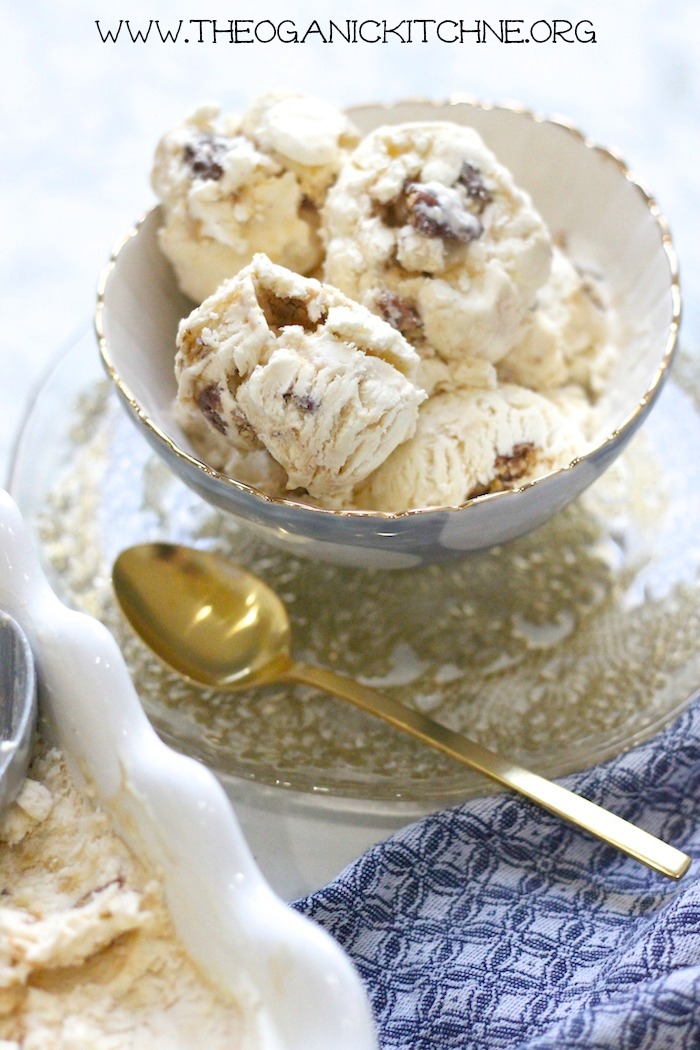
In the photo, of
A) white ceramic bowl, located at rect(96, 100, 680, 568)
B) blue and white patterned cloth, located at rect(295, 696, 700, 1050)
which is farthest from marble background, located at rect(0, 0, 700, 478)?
blue and white patterned cloth, located at rect(295, 696, 700, 1050)

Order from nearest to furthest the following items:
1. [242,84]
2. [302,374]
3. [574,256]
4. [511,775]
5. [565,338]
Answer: [302,374] → [511,775] → [565,338] → [574,256] → [242,84]

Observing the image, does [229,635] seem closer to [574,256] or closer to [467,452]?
[467,452]

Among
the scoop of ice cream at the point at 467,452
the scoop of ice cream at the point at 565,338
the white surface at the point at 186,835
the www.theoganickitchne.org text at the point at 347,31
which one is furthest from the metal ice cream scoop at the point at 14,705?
the www.theoganickitchne.org text at the point at 347,31

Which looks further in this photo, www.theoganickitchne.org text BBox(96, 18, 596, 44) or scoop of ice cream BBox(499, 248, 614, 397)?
www.theoganickitchne.org text BBox(96, 18, 596, 44)

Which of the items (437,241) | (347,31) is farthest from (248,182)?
(347,31)

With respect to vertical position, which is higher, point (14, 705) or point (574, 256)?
point (574, 256)

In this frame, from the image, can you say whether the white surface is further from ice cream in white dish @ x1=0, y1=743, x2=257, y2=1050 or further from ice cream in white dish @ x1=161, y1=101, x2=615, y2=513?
ice cream in white dish @ x1=161, y1=101, x2=615, y2=513

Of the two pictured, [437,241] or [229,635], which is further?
[229,635]
